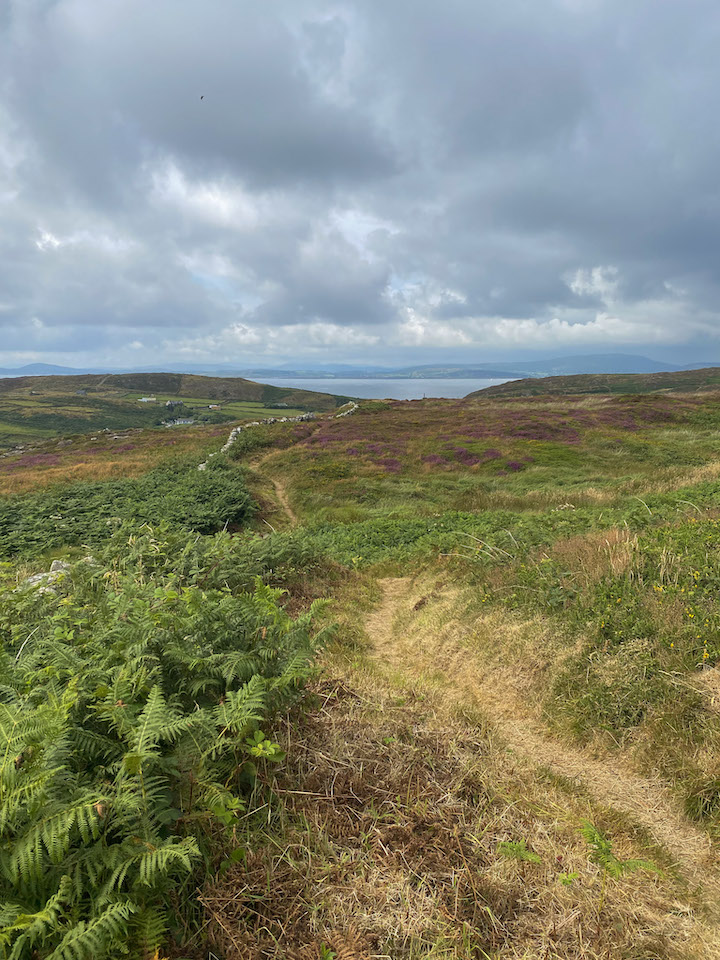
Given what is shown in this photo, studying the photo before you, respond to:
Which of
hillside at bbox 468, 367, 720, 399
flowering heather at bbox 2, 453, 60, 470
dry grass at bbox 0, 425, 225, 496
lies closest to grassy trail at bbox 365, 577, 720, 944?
dry grass at bbox 0, 425, 225, 496

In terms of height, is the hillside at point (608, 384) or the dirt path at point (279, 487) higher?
the hillside at point (608, 384)

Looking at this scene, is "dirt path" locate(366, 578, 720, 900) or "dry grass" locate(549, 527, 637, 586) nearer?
"dirt path" locate(366, 578, 720, 900)

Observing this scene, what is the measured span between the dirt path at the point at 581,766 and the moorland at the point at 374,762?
0.03 metres

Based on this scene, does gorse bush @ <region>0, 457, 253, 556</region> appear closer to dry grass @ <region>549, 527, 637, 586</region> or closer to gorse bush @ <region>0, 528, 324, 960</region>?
gorse bush @ <region>0, 528, 324, 960</region>

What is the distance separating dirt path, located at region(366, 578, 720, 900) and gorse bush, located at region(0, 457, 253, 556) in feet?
41.9

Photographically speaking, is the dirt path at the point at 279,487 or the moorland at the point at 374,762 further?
the dirt path at the point at 279,487

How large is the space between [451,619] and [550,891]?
5.41 meters

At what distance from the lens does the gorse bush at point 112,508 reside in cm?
1678

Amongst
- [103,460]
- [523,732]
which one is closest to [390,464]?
[103,460]

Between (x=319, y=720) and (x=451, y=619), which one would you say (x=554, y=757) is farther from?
(x=451, y=619)

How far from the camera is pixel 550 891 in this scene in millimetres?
3264

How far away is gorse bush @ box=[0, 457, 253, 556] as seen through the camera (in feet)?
55.1

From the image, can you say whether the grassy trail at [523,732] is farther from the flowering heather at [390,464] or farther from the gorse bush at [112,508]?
the flowering heather at [390,464]

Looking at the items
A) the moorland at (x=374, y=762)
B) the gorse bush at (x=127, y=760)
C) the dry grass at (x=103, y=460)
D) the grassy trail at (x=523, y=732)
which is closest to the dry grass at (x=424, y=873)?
the moorland at (x=374, y=762)
